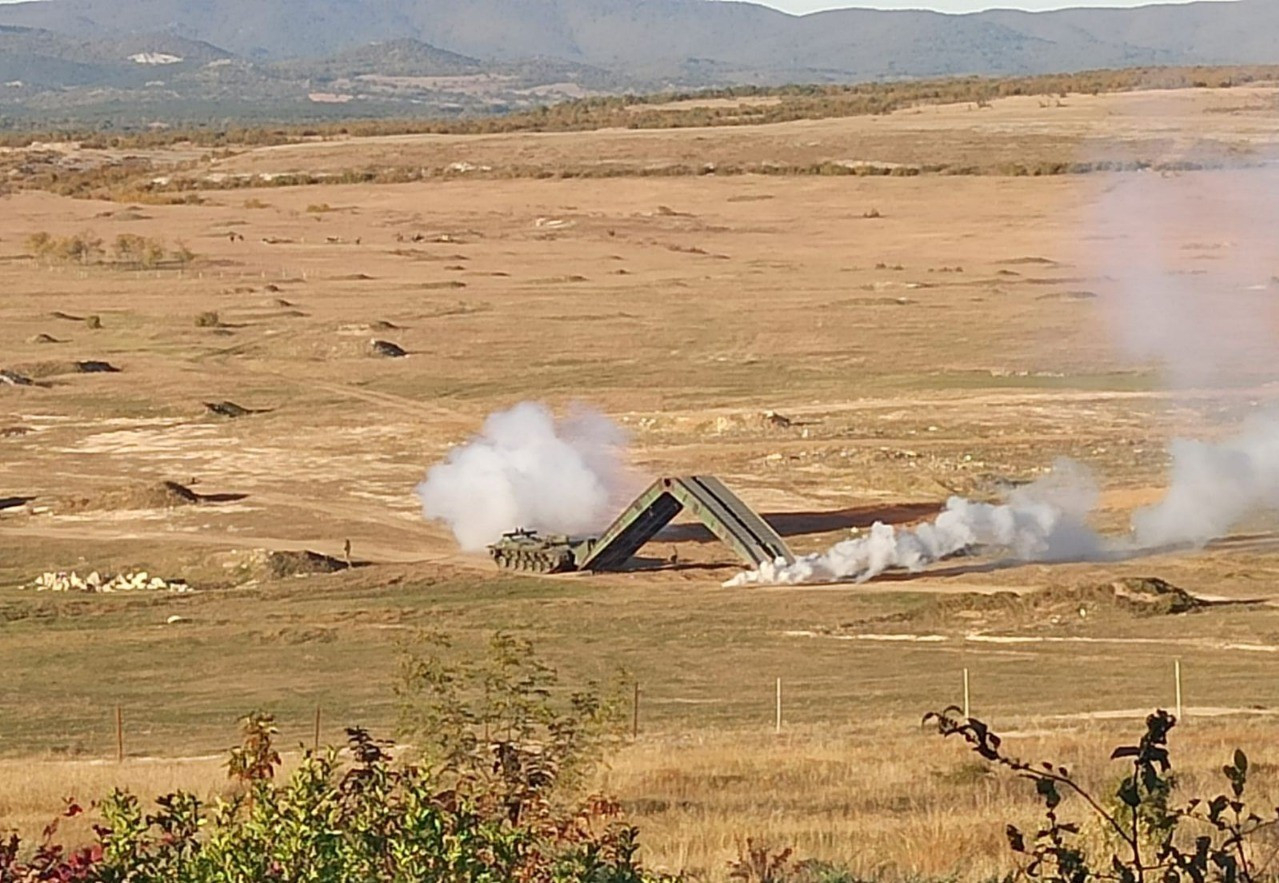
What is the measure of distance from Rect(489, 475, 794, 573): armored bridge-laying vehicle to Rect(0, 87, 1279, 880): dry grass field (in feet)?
2.23

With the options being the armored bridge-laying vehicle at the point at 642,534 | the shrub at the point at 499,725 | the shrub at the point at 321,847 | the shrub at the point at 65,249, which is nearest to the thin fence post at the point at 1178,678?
the armored bridge-laying vehicle at the point at 642,534

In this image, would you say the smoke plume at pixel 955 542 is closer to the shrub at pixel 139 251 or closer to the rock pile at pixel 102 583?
the rock pile at pixel 102 583

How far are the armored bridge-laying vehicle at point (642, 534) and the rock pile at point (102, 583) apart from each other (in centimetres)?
632

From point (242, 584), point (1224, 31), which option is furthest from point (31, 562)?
point (1224, 31)

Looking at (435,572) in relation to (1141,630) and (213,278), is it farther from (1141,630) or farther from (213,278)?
(213,278)

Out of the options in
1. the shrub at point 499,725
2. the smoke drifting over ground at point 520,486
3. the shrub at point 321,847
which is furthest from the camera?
the smoke drifting over ground at point 520,486

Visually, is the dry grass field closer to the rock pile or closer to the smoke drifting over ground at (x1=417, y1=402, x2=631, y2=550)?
the rock pile

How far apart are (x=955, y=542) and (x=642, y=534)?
6.09 m

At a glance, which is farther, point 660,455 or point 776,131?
point 776,131

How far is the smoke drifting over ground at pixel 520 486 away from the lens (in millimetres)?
47719

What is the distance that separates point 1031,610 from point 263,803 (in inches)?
1169

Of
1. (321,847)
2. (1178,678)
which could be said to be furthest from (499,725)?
(1178,678)

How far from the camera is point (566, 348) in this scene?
76.4 m

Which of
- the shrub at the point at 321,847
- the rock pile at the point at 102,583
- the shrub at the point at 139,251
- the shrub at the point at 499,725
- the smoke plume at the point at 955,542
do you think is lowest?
the rock pile at the point at 102,583
